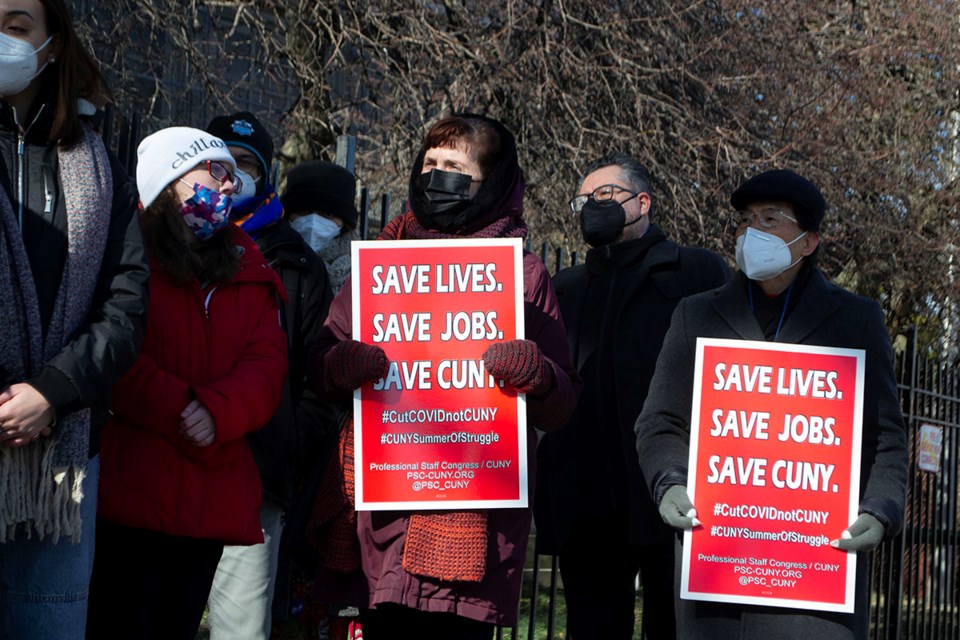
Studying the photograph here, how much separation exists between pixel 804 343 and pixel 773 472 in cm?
39

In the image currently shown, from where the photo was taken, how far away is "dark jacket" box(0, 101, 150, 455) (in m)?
3.08

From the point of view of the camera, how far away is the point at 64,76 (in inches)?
130

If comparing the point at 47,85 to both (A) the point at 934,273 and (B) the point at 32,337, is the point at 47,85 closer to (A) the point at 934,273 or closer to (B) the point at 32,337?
(B) the point at 32,337

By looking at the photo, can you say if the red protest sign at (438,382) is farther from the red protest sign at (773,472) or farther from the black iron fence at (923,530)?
the black iron fence at (923,530)

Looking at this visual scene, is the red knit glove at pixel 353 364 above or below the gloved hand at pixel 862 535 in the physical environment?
above

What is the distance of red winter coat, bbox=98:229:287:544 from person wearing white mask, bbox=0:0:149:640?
0.22m

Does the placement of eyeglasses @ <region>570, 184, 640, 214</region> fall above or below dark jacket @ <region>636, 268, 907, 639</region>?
above

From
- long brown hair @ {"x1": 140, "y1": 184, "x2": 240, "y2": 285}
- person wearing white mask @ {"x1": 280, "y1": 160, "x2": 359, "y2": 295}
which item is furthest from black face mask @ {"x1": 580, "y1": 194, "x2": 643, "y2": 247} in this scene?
long brown hair @ {"x1": 140, "y1": 184, "x2": 240, "y2": 285}

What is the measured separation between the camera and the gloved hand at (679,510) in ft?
12.1

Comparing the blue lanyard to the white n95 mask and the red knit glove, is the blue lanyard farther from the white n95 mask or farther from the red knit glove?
the red knit glove

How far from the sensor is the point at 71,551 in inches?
124

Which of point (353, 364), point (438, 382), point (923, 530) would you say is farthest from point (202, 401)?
point (923, 530)

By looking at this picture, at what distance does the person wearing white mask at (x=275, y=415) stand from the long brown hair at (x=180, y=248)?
0.42 metres

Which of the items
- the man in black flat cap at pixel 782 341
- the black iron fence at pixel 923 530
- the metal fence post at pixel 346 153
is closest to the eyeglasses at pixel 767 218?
the man in black flat cap at pixel 782 341
